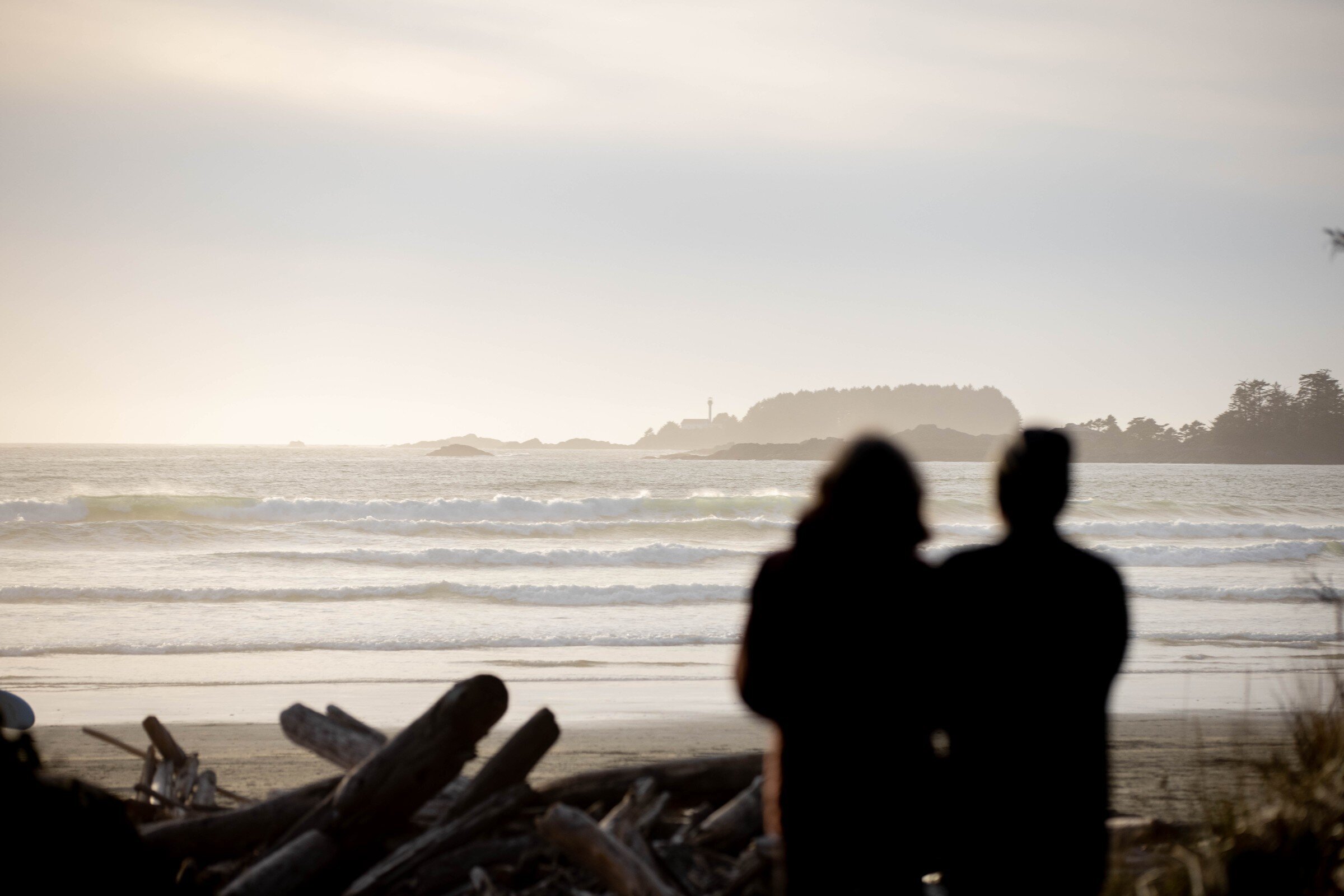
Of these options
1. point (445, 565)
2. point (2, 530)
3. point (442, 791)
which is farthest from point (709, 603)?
Result: point (2, 530)

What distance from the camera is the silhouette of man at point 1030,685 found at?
2338 millimetres

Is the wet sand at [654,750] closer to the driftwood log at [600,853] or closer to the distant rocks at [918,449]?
the driftwood log at [600,853]

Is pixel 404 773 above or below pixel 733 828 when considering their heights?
above

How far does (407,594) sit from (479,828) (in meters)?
13.1

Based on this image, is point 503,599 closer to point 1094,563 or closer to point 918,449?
point 1094,563

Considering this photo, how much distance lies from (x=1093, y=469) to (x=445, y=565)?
189 ft

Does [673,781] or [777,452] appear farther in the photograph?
[777,452]

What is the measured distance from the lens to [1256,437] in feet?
278

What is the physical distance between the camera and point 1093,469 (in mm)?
67000

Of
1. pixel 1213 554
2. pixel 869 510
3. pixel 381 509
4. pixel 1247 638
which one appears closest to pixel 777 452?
pixel 381 509

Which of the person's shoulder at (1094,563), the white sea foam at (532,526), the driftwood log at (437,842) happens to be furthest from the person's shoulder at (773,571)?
the white sea foam at (532,526)

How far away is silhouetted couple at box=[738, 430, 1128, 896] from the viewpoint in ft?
7.22

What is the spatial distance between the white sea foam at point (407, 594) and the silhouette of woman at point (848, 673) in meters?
13.8

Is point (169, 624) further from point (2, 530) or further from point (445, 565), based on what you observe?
point (2, 530)
